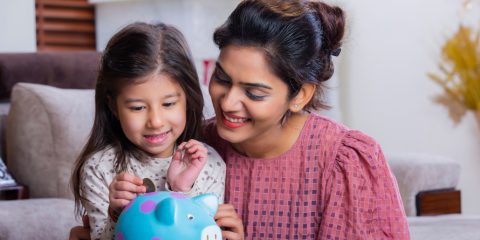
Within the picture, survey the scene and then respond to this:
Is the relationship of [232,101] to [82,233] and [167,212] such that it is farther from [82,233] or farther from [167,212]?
[82,233]

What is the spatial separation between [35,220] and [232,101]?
0.96 meters

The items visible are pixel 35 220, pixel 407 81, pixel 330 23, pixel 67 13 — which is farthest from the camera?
pixel 67 13

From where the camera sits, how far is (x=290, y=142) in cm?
147

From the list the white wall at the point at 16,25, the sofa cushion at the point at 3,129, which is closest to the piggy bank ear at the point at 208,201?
the sofa cushion at the point at 3,129

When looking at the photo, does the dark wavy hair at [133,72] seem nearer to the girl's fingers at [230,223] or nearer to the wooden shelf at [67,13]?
the girl's fingers at [230,223]

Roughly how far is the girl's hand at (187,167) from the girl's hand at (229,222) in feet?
0.37

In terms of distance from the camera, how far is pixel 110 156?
1.33 meters

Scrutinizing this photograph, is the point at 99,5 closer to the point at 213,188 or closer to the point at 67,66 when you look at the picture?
the point at 67,66

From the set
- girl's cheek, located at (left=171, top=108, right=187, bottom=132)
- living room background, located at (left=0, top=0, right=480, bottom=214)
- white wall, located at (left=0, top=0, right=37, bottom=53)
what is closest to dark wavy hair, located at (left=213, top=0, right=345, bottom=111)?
girl's cheek, located at (left=171, top=108, right=187, bottom=132)

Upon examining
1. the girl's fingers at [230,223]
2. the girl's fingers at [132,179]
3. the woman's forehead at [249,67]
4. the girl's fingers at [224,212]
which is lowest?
the girl's fingers at [230,223]

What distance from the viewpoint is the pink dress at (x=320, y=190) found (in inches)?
53.0

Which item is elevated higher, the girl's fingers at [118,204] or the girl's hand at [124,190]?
the girl's hand at [124,190]

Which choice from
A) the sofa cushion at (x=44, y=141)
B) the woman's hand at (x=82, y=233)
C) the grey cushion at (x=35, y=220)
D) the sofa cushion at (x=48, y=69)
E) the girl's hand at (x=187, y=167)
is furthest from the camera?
the sofa cushion at (x=48, y=69)

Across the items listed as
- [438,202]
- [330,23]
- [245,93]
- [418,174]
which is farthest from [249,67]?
[438,202]
